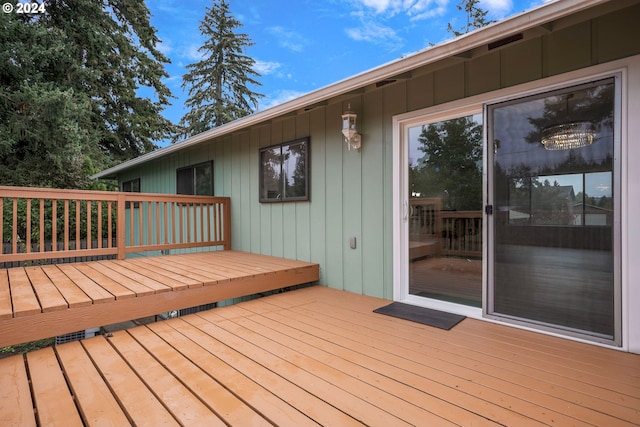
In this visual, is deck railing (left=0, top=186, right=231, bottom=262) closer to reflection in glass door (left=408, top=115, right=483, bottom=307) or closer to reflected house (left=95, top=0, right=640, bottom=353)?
reflected house (left=95, top=0, right=640, bottom=353)

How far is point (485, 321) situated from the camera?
2568mm

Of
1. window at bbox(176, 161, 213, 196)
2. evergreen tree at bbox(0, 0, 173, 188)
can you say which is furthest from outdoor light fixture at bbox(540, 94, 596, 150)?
evergreen tree at bbox(0, 0, 173, 188)

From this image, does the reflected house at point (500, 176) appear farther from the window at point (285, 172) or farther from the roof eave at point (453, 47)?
the window at point (285, 172)

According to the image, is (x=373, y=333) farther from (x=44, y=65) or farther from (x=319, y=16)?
(x=319, y=16)

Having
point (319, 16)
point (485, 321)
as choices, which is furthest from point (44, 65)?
point (485, 321)

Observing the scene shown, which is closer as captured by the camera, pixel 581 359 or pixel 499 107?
pixel 581 359

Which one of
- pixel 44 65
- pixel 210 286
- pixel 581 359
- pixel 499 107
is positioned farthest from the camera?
pixel 44 65

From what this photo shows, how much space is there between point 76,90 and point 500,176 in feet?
40.3

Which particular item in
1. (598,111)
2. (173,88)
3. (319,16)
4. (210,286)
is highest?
(319,16)

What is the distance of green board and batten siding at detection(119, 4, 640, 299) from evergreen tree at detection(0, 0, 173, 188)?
5139mm

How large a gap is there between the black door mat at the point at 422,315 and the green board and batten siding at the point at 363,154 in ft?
0.99

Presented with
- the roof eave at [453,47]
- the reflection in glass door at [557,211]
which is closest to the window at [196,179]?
the roof eave at [453,47]

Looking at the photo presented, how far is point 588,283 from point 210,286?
2.87 meters

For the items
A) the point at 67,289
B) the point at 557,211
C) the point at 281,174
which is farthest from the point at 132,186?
the point at 557,211
